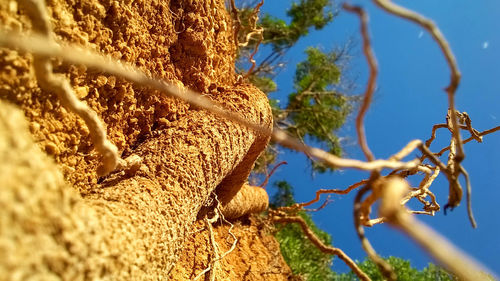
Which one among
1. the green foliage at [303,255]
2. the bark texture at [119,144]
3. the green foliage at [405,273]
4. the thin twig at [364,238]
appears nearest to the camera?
the bark texture at [119,144]

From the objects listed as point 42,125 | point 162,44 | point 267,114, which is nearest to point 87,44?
point 42,125

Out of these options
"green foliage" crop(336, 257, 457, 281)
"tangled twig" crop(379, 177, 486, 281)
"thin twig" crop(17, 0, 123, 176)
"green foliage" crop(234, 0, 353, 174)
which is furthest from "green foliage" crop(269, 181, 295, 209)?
"tangled twig" crop(379, 177, 486, 281)

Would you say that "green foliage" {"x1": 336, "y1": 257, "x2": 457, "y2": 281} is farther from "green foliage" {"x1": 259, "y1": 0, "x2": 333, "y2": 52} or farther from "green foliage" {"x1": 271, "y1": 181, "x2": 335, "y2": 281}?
"green foliage" {"x1": 259, "y1": 0, "x2": 333, "y2": 52}

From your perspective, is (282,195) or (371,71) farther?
(282,195)

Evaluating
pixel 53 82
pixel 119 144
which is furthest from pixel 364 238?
pixel 119 144

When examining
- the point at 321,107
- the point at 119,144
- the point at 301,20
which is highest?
the point at 301,20

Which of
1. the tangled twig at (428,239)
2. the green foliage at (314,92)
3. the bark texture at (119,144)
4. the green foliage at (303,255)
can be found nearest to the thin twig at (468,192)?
the tangled twig at (428,239)

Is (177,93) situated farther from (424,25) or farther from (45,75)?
(424,25)

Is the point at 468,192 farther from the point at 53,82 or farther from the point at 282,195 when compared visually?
the point at 282,195

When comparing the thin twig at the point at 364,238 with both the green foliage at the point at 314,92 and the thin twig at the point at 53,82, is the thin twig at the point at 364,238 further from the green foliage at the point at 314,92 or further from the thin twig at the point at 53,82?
the green foliage at the point at 314,92
